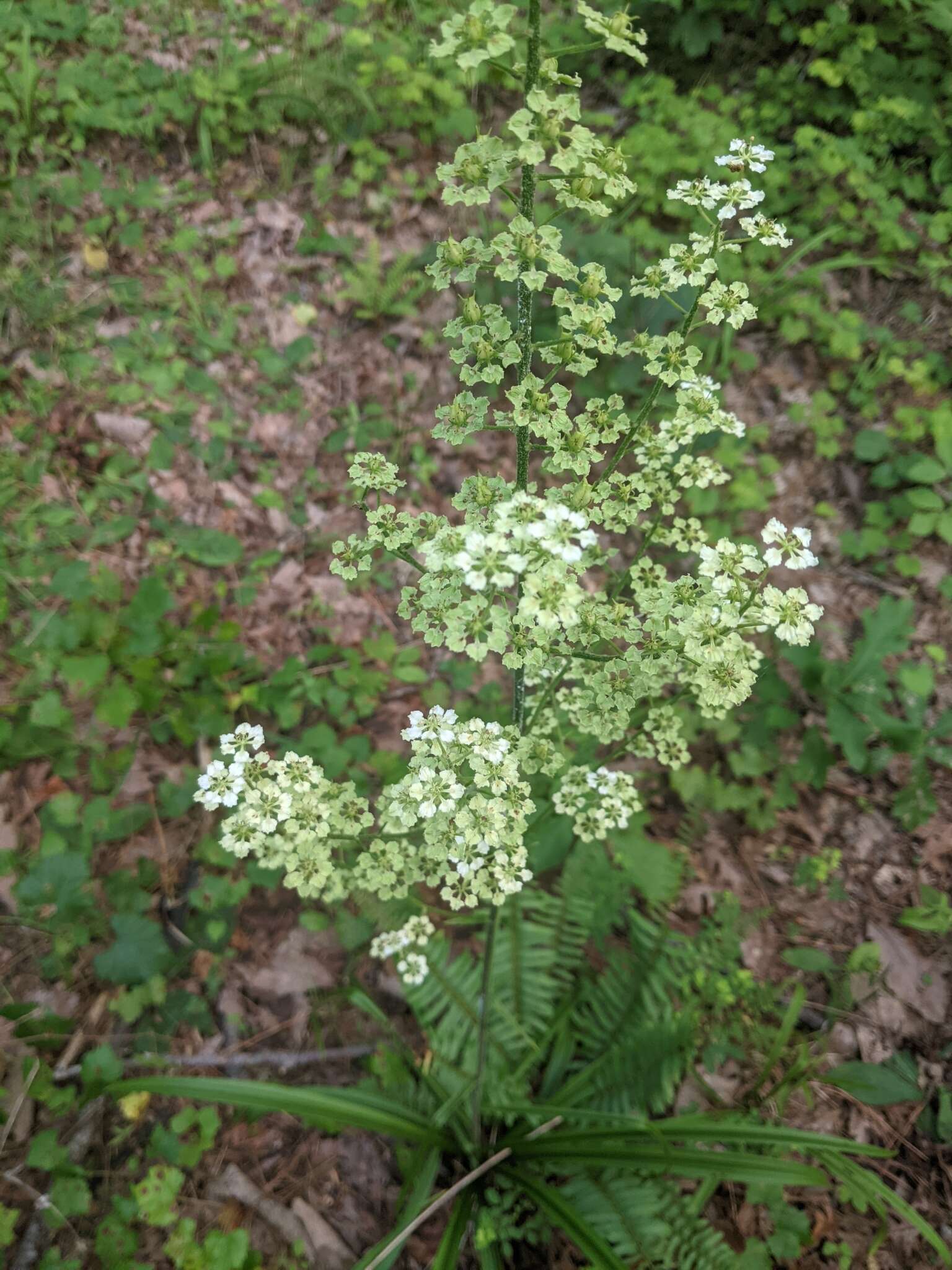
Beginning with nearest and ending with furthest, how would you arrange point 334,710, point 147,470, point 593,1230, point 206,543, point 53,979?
point 593,1230 < point 53,979 < point 334,710 < point 206,543 < point 147,470

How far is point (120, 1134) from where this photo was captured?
2.88 meters

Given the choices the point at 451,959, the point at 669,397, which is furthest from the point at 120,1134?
the point at 669,397

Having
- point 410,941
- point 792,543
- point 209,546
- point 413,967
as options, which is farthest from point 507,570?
point 209,546

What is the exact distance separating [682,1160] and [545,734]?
130cm

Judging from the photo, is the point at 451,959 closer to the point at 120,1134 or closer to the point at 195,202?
the point at 120,1134

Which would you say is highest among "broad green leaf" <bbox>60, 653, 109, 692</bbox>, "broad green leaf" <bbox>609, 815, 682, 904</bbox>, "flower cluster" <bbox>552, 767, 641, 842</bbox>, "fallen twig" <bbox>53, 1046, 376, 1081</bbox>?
"flower cluster" <bbox>552, 767, 641, 842</bbox>

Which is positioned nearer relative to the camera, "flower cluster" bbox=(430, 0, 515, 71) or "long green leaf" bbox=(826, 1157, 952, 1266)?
"flower cluster" bbox=(430, 0, 515, 71)

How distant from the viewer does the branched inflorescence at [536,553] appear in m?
1.33

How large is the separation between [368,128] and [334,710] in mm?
4221

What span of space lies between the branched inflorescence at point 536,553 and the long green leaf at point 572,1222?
1.15 m

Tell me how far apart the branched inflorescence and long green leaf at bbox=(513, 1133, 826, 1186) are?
103 cm

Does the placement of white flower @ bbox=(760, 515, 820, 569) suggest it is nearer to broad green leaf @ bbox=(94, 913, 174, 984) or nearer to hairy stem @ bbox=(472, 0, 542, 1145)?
hairy stem @ bbox=(472, 0, 542, 1145)

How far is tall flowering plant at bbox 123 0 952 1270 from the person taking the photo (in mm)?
1366

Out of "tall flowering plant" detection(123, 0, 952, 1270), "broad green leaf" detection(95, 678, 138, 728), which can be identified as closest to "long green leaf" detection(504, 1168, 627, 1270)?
"tall flowering plant" detection(123, 0, 952, 1270)
